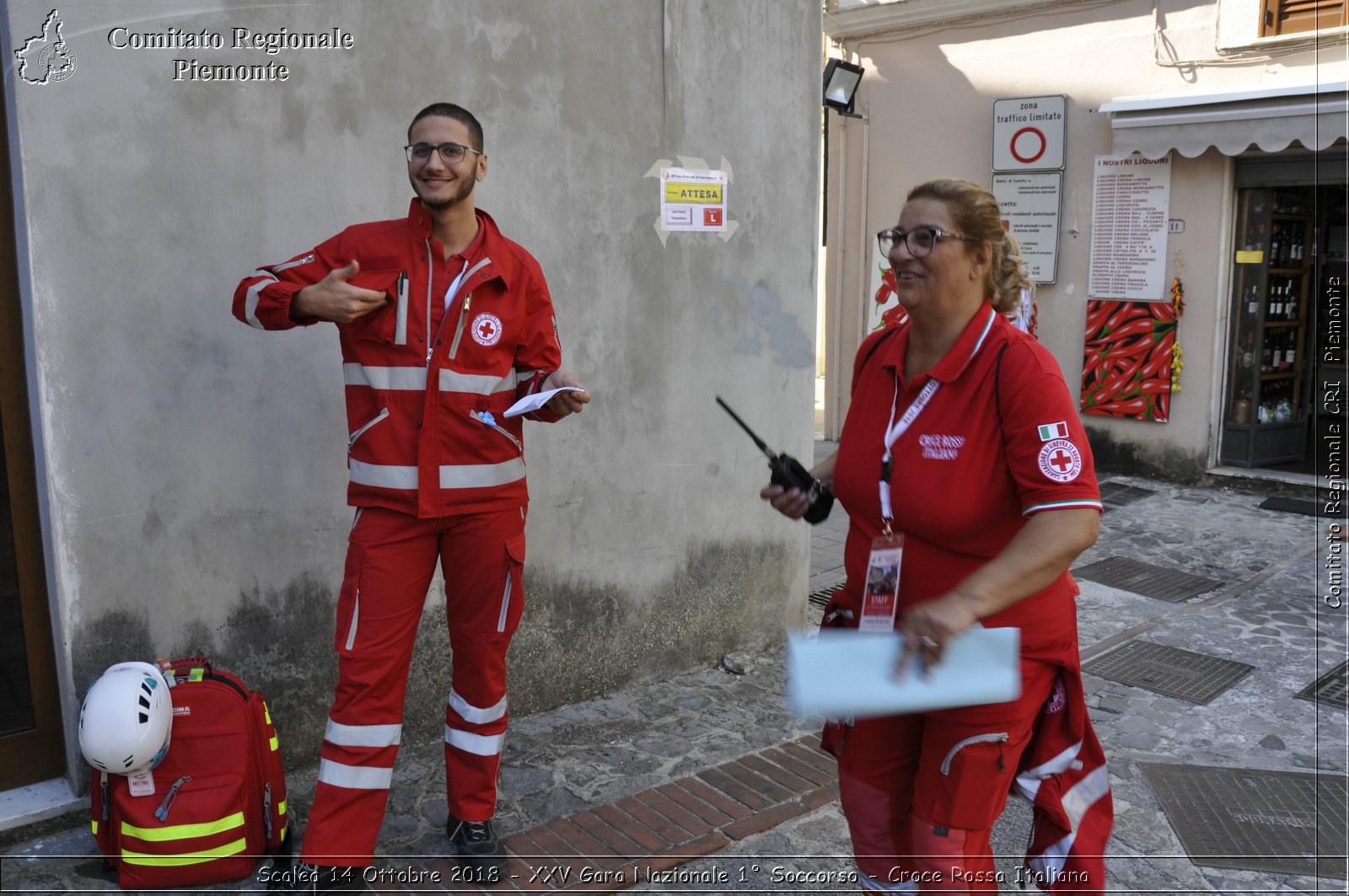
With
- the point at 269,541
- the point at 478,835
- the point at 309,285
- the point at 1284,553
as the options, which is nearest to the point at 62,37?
the point at 309,285

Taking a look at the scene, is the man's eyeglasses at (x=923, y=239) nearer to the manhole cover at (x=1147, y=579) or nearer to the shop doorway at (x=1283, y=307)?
the manhole cover at (x=1147, y=579)

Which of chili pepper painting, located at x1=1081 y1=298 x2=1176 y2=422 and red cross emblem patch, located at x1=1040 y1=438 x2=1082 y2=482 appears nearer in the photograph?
red cross emblem patch, located at x1=1040 y1=438 x2=1082 y2=482

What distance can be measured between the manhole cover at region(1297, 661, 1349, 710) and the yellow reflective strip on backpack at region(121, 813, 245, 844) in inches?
186

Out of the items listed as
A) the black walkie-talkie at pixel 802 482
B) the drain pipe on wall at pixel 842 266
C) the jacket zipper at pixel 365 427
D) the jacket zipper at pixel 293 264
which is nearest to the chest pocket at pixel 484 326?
the jacket zipper at pixel 365 427

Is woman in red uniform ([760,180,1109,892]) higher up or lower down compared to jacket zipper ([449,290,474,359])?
lower down

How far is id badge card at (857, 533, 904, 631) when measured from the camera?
8.02 feet

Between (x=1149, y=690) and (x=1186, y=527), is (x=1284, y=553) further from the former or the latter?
(x=1149, y=690)

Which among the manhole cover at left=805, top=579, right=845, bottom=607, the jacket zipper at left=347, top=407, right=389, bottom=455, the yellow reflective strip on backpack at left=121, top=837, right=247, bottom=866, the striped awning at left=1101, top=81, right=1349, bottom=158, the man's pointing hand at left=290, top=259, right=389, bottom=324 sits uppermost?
the striped awning at left=1101, top=81, right=1349, bottom=158

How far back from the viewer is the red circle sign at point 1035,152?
1034 centimetres

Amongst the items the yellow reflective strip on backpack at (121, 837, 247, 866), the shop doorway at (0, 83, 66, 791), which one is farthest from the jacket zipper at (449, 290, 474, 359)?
the yellow reflective strip on backpack at (121, 837, 247, 866)

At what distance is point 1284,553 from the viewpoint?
7516 mm

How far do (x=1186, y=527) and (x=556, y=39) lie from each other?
6402 millimetres

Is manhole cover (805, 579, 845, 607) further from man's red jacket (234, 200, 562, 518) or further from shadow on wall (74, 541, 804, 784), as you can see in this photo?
man's red jacket (234, 200, 562, 518)

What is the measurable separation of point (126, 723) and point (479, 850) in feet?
3.74
